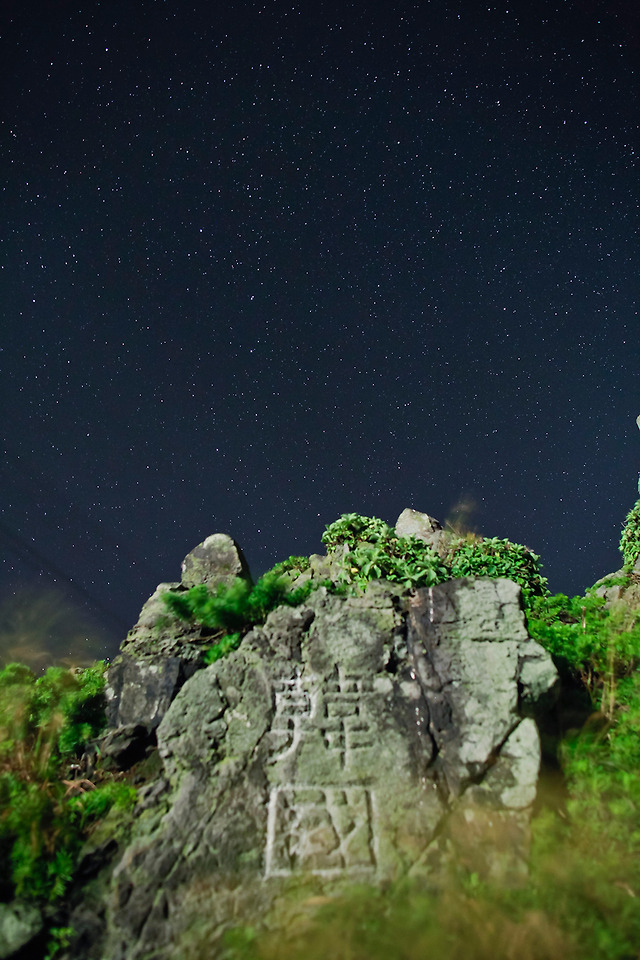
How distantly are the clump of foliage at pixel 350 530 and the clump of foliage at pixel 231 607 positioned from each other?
9.42 ft

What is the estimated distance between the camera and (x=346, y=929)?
4.60 m

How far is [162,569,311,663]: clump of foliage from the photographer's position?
7.87 meters

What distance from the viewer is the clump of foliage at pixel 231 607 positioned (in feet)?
25.8

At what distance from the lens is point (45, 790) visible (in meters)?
5.90

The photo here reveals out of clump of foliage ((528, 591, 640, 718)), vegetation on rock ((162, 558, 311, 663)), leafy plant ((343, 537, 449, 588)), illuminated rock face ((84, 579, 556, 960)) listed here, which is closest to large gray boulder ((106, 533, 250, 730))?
vegetation on rock ((162, 558, 311, 663))

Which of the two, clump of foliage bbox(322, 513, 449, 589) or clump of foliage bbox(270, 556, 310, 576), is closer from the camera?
clump of foliage bbox(322, 513, 449, 589)

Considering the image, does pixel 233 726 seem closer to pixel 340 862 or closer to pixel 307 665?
pixel 307 665

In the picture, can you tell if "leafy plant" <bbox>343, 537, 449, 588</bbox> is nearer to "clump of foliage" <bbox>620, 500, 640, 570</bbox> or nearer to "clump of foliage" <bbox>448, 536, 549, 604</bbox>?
"clump of foliage" <bbox>448, 536, 549, 604</bbox>

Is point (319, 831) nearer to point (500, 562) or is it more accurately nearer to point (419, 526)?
point (500, 562)

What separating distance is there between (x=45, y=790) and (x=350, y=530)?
23.3 feet

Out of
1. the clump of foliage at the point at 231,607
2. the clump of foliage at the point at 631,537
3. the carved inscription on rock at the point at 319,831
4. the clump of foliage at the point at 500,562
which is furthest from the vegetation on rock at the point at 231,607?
the clump of foliage at the point at 631,537

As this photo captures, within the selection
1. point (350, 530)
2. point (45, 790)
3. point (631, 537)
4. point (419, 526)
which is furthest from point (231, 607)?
point (631, 537)

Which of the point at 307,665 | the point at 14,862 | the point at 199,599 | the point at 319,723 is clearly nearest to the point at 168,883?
the point at 14,862

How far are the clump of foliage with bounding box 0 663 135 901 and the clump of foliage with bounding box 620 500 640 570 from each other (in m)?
14.8
